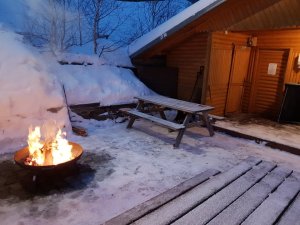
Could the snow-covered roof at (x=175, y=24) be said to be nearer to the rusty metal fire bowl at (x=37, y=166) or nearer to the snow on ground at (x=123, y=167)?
the snow on ground at (x=123, y=167)

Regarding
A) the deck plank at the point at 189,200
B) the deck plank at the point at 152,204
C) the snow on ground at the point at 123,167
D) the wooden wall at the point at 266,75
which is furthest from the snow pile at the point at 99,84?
the deck plank at the point at 189,200

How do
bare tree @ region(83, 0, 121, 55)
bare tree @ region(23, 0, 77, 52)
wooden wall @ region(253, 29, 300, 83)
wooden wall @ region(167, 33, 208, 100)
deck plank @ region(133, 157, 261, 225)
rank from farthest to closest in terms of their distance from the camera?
bare tree @ region(83, 0, 121, 55) < bare tree @ region(23, 0, 77, 52) < wooden wall @ region(167, 33, 208, 100) < wooden wall @ region(253, 29, 300, 83) < deck plank @ region(133, 157, 261, 225)

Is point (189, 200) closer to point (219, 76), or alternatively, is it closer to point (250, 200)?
point (250, 200)

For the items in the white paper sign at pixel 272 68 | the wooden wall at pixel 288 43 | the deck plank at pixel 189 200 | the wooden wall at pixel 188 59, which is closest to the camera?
the deck plank at pixel 189 200

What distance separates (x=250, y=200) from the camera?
3.35m

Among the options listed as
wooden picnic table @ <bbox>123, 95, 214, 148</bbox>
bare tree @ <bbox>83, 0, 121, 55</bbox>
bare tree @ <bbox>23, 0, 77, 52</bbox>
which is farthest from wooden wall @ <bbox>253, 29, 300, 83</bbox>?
bare tree @ <bbox>23, 0, 77, 52</bbox>

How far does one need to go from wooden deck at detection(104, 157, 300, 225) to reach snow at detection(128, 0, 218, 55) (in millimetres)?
5404

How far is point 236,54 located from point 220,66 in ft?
3.30

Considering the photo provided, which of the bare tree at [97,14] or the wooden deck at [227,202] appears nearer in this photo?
the wooden deck at [227,202]

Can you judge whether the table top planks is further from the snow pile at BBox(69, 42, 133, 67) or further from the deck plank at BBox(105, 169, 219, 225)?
the snow pile at BBox(69, 42, 133, 67)

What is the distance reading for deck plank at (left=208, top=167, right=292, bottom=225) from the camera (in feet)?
9.58

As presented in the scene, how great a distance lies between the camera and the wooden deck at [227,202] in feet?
9.55

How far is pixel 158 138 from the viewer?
22.5 feet

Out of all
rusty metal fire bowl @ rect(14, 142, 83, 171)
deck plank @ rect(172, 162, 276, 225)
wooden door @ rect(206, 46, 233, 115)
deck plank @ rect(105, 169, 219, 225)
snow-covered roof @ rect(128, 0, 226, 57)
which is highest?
snow-covered roof @ rect(128, 0, 226, 57)
